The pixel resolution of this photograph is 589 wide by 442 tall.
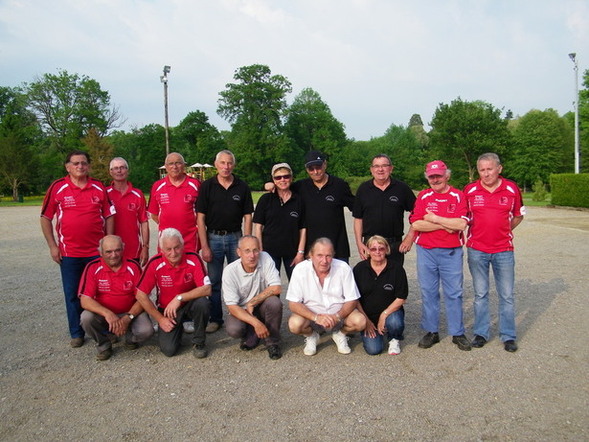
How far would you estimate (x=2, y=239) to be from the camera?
13703mm

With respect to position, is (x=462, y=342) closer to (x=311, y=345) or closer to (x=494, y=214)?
(x=494, y=214)

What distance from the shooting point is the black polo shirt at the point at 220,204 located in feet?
16.8

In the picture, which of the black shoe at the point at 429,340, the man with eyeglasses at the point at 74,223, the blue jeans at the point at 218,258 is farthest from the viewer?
the blue jeans at the point at 218,258

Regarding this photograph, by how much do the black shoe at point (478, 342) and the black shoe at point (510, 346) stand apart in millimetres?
197

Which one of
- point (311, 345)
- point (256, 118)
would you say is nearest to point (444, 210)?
point (311, 345)

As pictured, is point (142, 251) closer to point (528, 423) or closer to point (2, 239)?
point (528, 423)

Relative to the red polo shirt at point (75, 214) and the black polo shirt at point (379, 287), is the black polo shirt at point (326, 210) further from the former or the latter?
the red polo shirt at point (75, 214)

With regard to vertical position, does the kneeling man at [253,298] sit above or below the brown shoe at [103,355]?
above

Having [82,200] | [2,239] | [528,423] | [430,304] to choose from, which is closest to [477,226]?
[430,304]

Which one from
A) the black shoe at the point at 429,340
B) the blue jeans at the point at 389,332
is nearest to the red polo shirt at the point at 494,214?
the black shoe at the point at 429,340

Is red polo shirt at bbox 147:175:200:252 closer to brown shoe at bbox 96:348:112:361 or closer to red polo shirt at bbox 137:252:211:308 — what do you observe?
red polo shirt at bbox 137:252:211:308

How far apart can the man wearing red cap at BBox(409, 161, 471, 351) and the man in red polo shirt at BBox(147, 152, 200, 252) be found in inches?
99.6

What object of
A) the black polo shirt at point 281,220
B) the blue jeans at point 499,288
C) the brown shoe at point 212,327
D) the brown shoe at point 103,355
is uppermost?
the black polo shirt at point 281,220

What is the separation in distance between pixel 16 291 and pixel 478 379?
6.93 metres
